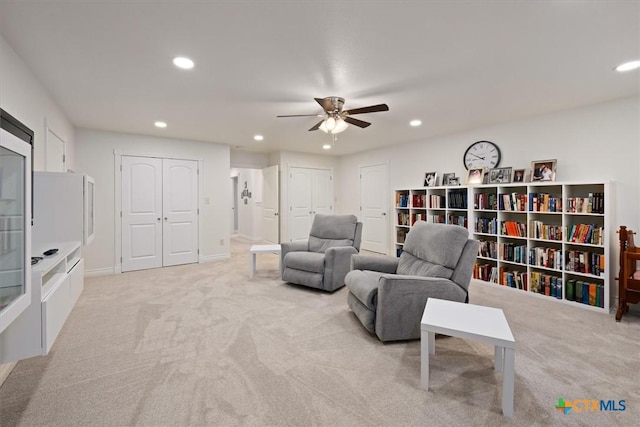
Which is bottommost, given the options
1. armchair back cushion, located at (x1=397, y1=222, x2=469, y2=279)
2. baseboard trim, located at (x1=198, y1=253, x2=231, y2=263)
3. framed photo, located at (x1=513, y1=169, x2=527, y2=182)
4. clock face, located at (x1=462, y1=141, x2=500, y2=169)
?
baseboard trim, located at (x1=198, y1=253, x2=231, y2=263)

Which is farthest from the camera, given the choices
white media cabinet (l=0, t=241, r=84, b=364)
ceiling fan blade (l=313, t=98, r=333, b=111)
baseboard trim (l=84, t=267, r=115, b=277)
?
baseboard trim (l=84, t=267, r=115, b=277)

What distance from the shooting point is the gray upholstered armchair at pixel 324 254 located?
3576mm

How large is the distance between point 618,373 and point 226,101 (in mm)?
3969

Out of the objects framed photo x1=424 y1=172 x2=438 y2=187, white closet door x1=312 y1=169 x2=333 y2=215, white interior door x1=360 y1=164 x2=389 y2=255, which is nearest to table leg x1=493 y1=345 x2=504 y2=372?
framed photo x1=424 y1=172 x2=438 y2=187

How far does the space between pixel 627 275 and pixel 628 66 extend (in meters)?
1.82

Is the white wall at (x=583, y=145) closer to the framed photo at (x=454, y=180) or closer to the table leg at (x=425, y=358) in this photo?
the framed photo at (x=454, y=180)

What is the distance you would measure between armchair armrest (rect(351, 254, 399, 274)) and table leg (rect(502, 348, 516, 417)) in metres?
1.48

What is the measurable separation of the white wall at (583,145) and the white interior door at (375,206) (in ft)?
4.58

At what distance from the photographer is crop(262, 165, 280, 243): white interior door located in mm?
6328

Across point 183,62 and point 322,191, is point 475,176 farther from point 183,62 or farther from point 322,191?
point 183,62

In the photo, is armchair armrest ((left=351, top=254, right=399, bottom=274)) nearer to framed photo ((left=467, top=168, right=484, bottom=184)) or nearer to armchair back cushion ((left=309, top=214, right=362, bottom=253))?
armchair back cushion ((left=309, top=214, right=362, bottom=253))

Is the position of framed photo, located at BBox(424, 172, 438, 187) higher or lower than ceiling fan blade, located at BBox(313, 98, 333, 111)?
lower

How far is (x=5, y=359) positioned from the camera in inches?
53.6

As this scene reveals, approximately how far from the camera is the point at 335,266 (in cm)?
359
